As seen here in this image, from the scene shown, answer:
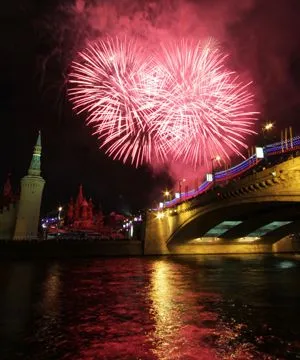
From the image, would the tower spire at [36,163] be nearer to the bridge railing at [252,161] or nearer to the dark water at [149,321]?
the bridge railing at [252,161]

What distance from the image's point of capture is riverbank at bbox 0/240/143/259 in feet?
205

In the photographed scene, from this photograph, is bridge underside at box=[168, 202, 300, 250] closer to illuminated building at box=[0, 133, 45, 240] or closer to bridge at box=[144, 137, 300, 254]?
bridge at box=[144, 137, 300, 254]

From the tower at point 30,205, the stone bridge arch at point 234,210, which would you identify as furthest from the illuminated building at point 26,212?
the stone bridge arch at point 234,210

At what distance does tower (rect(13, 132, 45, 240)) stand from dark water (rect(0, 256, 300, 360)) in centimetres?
6069

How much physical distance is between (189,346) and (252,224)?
2412 inches

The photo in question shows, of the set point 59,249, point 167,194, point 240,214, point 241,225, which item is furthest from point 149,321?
point 167,194

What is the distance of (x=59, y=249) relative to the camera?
64688mm

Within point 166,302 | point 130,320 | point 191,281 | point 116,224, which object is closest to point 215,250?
point 191,281

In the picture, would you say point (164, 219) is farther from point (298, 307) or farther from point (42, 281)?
point (298, 307)

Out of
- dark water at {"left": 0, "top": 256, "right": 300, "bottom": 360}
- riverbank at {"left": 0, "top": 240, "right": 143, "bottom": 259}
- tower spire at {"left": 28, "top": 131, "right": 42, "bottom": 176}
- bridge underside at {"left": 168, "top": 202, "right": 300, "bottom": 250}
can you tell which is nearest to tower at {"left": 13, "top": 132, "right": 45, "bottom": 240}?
tower spire at {"left": 28, "top": 131, "right": 42, "bottom": 176}

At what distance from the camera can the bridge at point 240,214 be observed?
4084 centimetres

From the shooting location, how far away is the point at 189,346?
38.3 ft

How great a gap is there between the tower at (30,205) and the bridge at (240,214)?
2902 centimetres

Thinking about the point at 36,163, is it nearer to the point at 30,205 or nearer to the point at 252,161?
the point at 30,205
